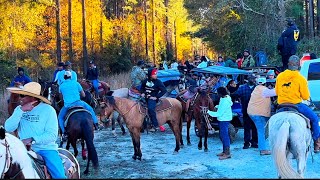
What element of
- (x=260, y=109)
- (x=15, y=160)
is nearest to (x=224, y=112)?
(x=260, y=109)

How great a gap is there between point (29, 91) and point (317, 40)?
2590 cm

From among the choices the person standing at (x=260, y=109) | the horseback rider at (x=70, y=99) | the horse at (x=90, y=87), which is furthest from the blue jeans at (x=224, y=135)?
the horse at (x=90, y=87)

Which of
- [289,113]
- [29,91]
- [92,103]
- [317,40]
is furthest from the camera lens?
[317,40]

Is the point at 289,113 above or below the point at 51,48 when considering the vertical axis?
below

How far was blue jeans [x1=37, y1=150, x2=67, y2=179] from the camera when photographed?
5912 mm

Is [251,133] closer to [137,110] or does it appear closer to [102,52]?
[137,110]

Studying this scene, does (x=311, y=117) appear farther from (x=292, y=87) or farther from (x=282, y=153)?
(x=282, y=153)

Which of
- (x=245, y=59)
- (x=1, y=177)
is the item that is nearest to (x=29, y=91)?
(x=1, y=177)

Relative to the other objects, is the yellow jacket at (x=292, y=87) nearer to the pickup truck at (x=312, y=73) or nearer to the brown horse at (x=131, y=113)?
the brown horse at (x=131, y=113)

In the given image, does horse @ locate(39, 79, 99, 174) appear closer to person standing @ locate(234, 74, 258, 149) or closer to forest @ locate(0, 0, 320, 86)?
person standing @ locate(234, 74, 258, 149)

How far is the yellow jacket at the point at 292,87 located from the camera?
26.6 feet

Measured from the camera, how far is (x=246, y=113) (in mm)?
12711

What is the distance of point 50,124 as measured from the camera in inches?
233

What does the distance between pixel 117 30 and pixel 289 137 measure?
42227mm
